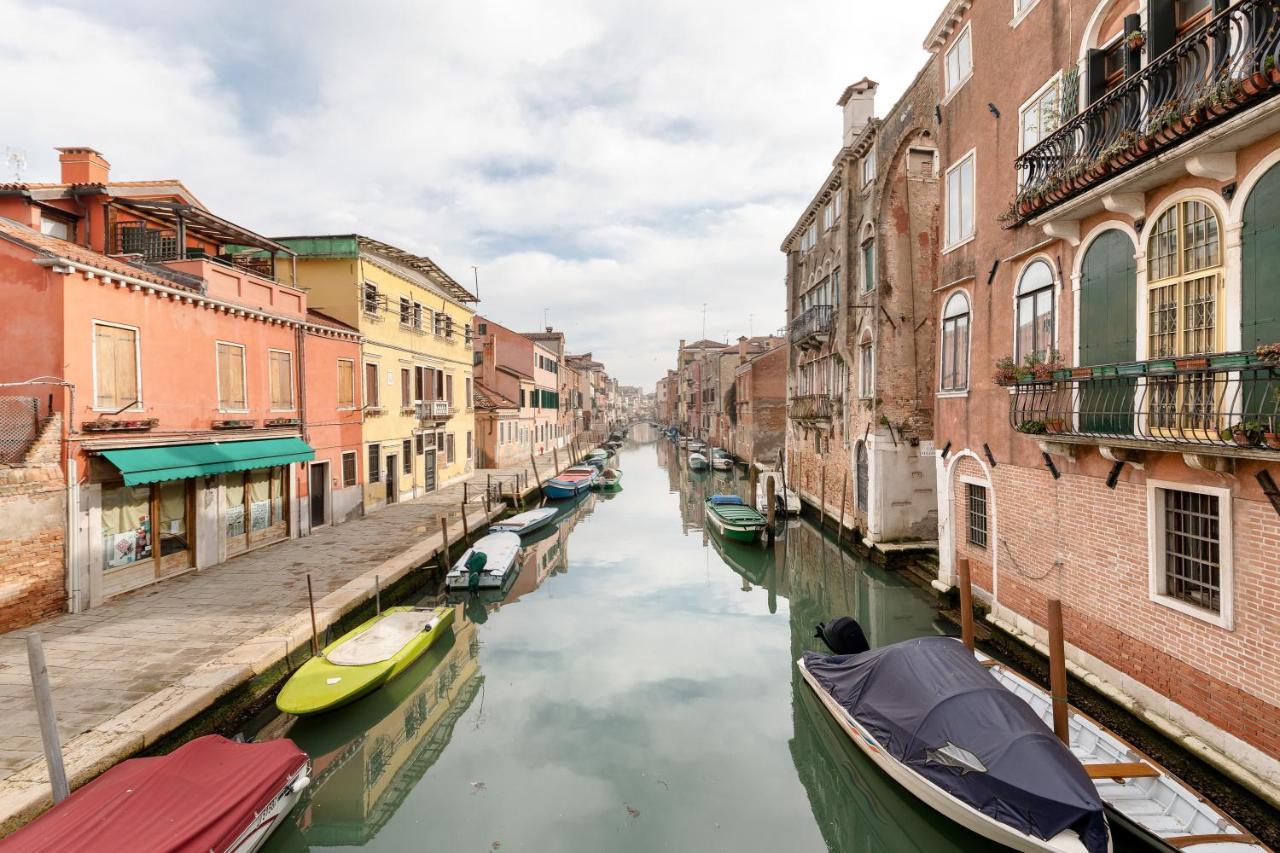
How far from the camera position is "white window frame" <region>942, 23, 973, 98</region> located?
11312 millimetres

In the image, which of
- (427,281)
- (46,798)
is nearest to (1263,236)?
(46,798)

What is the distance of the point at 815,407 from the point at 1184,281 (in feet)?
53.6

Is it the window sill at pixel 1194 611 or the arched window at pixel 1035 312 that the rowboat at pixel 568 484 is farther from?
the window sill at pixel 1194 611

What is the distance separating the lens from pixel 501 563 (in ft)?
51.6

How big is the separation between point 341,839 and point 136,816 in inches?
94.8

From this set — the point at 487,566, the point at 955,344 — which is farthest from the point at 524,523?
the point at 955,344

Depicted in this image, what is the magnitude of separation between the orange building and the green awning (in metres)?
0.04

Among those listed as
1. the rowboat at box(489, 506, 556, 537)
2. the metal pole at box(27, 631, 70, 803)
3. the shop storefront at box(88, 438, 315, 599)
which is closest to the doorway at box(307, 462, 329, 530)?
the shop storefront at box(88, 438, 315, 599)

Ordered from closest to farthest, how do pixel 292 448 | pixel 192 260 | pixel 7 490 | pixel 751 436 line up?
pixel 7 490 < pixel 192 260 < pixel 292 448 < pixel 751 436

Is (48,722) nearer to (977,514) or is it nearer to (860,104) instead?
(977,514)

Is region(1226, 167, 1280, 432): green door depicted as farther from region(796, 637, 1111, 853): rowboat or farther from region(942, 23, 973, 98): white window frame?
region(942, 23, 973, 98): white window frame

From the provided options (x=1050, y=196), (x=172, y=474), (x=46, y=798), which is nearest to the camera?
(x=46, y=798)

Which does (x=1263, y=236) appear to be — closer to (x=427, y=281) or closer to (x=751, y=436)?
(x=427, y=281)

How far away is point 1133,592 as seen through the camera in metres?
7.64
